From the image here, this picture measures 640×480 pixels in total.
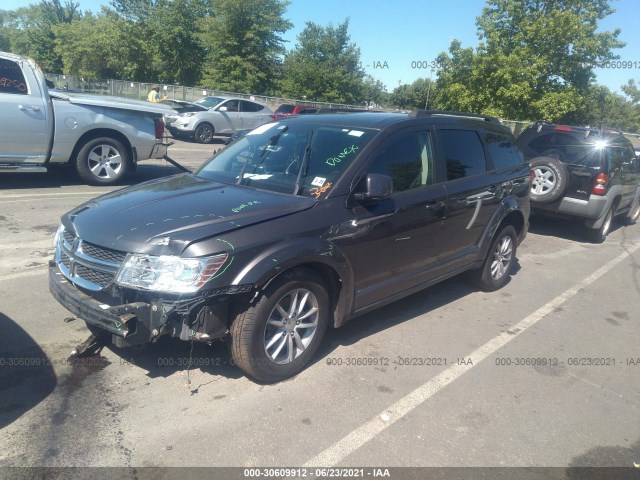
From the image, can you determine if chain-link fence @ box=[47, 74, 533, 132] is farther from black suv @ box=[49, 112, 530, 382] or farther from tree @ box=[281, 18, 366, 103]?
black suv @ box=[49, 112, 530, 382]

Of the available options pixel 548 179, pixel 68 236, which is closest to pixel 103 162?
pixel 68 236

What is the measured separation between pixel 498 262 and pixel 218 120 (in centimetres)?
1539

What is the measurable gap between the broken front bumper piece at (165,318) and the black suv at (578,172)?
6.84m

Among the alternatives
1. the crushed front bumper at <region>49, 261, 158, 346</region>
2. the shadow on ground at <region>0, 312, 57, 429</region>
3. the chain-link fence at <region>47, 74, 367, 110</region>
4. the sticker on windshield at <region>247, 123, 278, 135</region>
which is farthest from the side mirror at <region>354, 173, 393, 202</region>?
the chain-link fence at <region>47, 74, 367, 110</region>

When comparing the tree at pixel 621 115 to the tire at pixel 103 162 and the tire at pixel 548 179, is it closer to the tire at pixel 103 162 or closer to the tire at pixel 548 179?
the tire at pixel 548 179

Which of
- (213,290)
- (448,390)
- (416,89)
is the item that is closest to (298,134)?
(213,290)

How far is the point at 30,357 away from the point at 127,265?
4.09ft

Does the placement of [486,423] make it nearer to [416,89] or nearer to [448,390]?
[448,390]

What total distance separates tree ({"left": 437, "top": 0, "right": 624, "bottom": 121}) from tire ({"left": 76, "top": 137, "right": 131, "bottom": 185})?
76.7 ft

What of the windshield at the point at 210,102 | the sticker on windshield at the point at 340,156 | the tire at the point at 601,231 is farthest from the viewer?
the windshield at the point at 210,102

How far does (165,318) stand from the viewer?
3.00m

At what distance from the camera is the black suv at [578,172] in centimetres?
822

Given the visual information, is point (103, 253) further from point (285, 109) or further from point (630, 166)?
point (285, 109)

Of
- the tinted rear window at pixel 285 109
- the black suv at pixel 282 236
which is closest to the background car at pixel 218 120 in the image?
the tinted rear window at pixel 285 109
